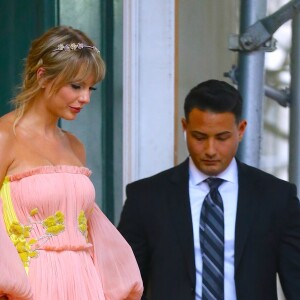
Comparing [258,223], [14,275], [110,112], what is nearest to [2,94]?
[110,112]

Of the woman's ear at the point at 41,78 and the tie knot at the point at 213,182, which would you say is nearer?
the woman's ear at the point at 41,78

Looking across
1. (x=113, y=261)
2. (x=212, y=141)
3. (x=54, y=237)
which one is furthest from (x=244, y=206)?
(x=54, y=237)

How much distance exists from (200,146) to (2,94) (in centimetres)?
160

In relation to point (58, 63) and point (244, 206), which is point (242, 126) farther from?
point (58, 63)

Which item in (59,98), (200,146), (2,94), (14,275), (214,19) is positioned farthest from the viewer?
(214,19)

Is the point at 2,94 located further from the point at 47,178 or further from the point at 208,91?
the point at 47,178

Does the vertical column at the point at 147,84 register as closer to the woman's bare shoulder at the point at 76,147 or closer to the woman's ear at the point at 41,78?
the woman's bare shoulder at the point at 76,147

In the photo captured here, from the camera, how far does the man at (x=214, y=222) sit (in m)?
5.46

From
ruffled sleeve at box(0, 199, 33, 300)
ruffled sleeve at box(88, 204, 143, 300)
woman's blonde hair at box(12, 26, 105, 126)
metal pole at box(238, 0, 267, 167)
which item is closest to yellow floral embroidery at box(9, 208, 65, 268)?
ruffled sleeve at box(0, 199, 33, 300)

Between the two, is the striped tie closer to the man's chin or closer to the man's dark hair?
the man's chin

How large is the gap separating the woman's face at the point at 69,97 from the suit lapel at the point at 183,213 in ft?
2.70

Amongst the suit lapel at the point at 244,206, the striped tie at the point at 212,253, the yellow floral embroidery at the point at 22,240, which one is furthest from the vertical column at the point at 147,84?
the yellow floral embroidery at the point at 22,240

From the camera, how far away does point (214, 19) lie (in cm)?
724

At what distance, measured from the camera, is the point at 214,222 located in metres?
5.48
